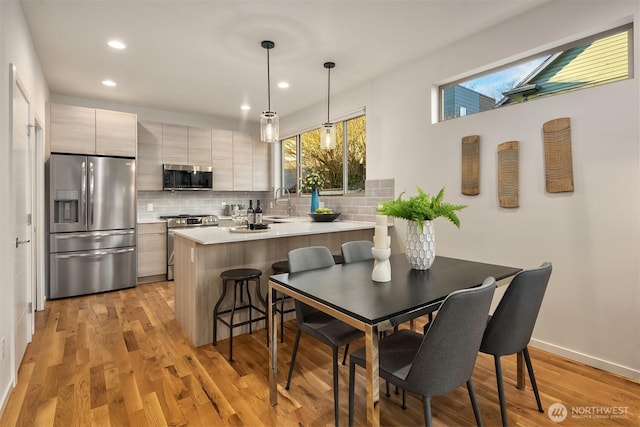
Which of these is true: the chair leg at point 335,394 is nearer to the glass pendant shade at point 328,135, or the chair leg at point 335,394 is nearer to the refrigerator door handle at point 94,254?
the glass pendant shade at point 328,135

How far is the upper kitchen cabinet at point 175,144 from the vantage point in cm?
513

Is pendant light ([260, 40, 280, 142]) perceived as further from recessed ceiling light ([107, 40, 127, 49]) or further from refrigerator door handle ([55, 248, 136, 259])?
refrigerator door handle ([55, 248, 136, 259])

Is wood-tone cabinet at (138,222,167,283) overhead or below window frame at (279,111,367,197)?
below

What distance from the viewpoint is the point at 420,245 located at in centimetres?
205

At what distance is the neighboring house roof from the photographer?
7.54 ft

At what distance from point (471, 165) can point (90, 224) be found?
175 inches

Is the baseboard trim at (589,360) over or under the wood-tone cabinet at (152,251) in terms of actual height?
under

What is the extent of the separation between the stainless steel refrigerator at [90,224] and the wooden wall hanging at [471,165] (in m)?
4.08

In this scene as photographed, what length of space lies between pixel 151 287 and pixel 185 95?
270cm

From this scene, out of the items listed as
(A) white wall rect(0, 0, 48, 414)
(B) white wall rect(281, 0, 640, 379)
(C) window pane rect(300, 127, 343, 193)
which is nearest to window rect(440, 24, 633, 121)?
(B) white wall rect(281, 0, 640, 379)

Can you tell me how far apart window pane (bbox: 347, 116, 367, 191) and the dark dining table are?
228 centimetres

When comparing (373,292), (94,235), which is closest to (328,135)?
(373,292)

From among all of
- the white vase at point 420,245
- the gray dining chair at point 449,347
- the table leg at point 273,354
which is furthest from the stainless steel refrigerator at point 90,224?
the gray dining chair at point 449,347

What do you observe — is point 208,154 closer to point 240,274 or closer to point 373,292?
point 240,274
